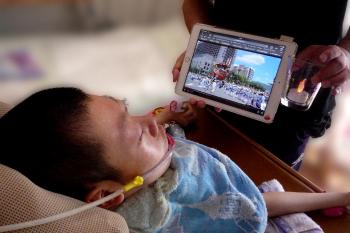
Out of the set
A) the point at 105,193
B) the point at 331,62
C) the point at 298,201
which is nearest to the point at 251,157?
the point at 298,201

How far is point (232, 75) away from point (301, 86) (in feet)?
0.46

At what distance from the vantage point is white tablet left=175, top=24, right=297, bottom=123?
73 cm

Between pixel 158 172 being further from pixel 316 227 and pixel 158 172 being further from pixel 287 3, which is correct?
pixel 287 3

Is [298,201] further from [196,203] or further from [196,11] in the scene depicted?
[196,11]

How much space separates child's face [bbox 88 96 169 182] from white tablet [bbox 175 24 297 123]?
217mm

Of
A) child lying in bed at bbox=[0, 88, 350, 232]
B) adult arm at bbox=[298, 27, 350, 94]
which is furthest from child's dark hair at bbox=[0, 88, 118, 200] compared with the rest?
adult arm at bbox=[298, 27, 350, 94]

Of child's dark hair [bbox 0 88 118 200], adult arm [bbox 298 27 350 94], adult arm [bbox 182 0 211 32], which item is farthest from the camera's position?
adult arm [bbox 182 0 211 32]

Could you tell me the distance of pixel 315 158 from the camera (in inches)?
57.7

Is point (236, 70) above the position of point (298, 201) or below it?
above

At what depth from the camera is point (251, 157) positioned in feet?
2.69

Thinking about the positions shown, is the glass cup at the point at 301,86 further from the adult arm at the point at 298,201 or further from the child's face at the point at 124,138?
the child's face at the point at 124,138

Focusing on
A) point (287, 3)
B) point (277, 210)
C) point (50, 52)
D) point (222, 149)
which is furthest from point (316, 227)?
point (50, 52)

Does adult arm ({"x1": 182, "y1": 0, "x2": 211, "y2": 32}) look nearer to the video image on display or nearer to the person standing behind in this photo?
the person standing behind

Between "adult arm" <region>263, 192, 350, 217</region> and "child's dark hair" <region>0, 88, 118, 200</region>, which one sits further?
"adult arm" <region>263, 192, 350, 217</region>
